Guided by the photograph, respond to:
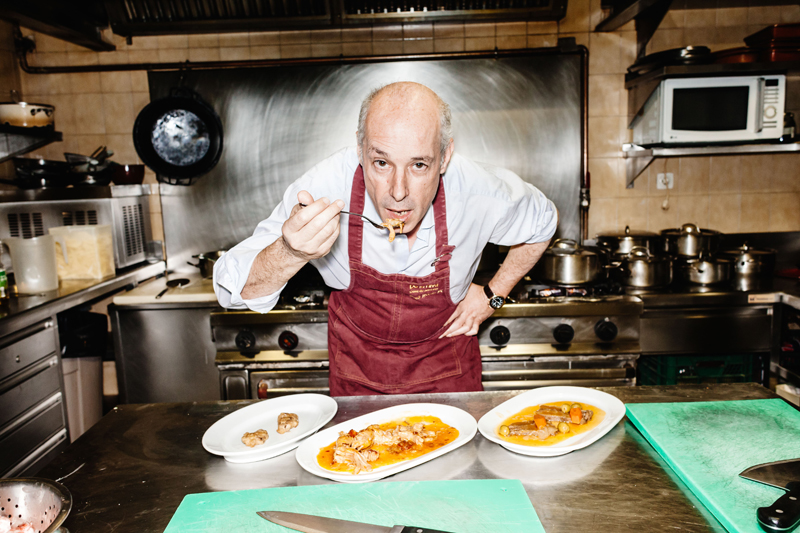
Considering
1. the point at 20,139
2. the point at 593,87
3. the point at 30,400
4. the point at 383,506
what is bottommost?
the point at 30,400

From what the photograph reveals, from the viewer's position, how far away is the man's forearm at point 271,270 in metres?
1.50

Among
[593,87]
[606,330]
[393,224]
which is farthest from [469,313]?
[593,87]

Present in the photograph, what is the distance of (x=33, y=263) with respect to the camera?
8.58 ft

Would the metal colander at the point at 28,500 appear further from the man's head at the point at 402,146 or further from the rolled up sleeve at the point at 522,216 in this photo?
the rolled up sleeve at the point at 522,216

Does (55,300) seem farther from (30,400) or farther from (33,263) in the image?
Answer: (30,400)

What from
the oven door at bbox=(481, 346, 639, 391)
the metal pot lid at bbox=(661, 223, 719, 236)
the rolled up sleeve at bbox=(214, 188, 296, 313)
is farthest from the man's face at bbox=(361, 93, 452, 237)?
the metal pot lid at bbox=(661, 223, 719, 236)

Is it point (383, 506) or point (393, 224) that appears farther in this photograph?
point (393, 224)

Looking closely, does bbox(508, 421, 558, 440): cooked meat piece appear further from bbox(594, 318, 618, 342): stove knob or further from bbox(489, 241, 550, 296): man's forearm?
bbox(594, 318, 618, 342): stove knob

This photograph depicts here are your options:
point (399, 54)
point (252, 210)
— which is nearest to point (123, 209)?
point (252, 210)

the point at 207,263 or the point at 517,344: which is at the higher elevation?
the point at 207,263

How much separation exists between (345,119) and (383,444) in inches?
101

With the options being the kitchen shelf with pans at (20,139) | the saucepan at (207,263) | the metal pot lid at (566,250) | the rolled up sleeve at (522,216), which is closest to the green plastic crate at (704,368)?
the metal pot lid at (566,250)

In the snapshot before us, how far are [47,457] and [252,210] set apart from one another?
174 centimetres

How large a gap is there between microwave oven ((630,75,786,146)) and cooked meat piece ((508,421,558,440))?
7.49 ft
